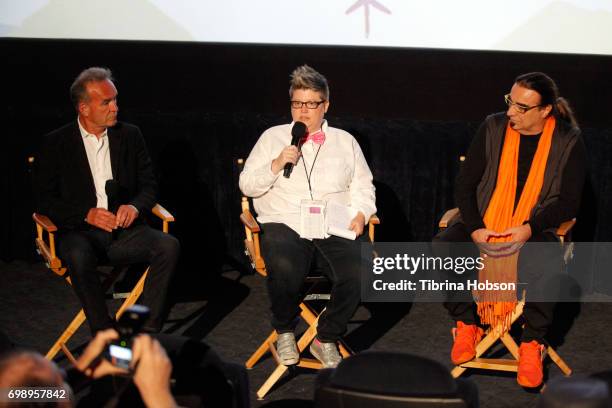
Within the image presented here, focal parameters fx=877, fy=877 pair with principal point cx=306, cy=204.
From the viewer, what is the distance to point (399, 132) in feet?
16.1

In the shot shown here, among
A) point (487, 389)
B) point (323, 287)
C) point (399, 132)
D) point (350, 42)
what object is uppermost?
point (350, 42)

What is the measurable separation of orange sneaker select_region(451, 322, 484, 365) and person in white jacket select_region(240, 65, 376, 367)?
1.55 ft

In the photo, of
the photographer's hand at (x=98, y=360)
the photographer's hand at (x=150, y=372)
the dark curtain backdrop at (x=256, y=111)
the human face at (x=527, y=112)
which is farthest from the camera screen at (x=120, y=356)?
the dark curtain backdrop at (x=256, y=111)

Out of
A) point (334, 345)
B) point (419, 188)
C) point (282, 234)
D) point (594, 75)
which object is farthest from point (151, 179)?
point (594, 75)

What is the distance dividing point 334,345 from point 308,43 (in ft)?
7.14

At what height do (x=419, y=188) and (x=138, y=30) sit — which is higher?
(x=138, y=30)

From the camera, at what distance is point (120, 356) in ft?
6.99

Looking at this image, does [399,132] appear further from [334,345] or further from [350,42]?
[334,345]

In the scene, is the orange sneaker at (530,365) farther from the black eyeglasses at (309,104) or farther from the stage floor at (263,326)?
the black eyeglasses at (309,104)

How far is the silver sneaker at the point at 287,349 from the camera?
12.0 ft

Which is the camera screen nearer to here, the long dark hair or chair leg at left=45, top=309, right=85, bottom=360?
chair leg at left=45, top=309, right=85, bottom=360

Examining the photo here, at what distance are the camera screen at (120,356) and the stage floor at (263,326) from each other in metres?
1.52

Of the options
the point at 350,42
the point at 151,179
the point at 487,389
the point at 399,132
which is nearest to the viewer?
the point at 487,389

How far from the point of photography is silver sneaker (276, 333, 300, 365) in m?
3.65
